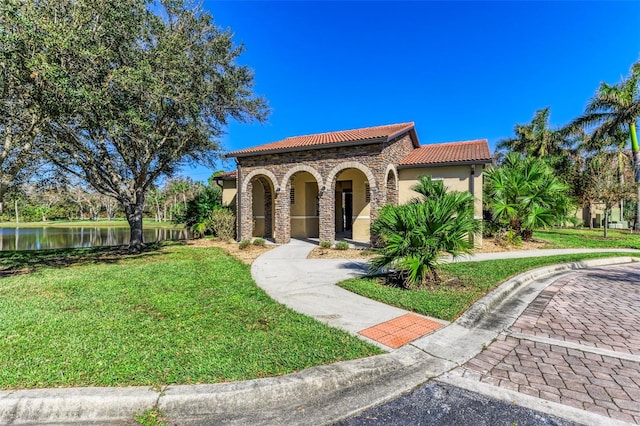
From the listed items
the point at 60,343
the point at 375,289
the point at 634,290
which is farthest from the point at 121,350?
the point at 634,290

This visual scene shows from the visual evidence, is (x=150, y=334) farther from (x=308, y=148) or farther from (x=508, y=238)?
(x=508, y=238)

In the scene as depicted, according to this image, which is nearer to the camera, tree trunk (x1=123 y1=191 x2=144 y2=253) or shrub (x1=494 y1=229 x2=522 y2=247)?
tree trunk (x1=123 y1=191 x2=144 y2=253)

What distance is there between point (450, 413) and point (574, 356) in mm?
2239

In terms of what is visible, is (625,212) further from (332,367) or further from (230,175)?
(332,367)

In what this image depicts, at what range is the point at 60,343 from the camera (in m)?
3.75

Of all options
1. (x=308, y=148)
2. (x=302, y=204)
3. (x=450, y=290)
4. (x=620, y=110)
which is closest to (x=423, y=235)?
(x=450, y=290)

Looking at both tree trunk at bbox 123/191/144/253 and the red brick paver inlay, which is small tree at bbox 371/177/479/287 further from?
tree trunk at bbox 123/191/144/253

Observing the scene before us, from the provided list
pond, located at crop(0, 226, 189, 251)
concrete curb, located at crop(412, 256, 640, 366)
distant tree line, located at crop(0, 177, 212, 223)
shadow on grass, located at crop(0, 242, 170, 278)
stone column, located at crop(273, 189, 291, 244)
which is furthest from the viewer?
distant tree line, located at crop(0, 177, 212, 223)

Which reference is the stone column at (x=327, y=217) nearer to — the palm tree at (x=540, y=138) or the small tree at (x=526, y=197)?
the small tree at (x=526, y=197)

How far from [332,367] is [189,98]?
1022 centimetres

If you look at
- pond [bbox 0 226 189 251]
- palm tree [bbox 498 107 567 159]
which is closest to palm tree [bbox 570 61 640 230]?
palm tree [bbox 498 107 567 159]

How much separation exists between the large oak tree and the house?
261 centimetres

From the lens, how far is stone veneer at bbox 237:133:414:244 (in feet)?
42.3

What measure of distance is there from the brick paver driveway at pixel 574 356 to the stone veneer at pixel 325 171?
7899 millimetres
